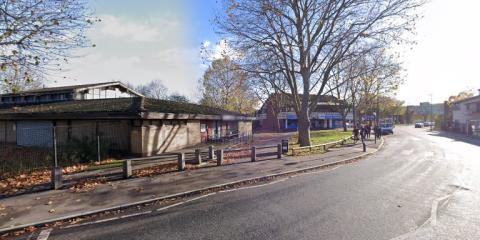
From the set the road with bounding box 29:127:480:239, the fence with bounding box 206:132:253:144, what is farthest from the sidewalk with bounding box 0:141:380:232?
the fence with bounding box 206:132:253:144

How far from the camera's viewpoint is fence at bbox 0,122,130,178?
13211mm

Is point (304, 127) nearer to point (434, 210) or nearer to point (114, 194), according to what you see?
point (434, 210)

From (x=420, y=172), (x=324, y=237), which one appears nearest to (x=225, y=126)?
(x=420, y=172)

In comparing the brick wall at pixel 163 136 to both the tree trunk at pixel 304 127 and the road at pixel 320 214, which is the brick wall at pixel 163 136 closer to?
the tree trunk at pixel 304 127

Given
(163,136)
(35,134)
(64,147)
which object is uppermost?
(35,134)

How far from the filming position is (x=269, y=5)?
17.1 metres

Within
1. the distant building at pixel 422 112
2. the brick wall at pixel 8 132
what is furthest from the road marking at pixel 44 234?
the distant building at pixel 422 112

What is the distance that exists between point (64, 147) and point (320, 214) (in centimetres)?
1576

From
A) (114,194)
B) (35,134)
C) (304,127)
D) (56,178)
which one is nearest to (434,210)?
(114,194)

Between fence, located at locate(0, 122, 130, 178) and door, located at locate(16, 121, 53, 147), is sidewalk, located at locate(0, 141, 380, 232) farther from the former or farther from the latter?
door, located at locate(16, 121, 53, 147)

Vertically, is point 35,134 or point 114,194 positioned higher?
point 35,134

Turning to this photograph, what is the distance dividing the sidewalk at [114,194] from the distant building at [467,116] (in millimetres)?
40314

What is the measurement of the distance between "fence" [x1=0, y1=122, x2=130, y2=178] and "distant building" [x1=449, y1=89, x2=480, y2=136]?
142 ft

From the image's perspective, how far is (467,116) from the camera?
44.6m
